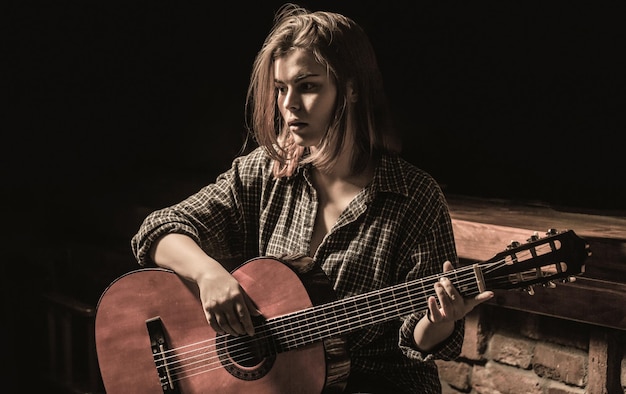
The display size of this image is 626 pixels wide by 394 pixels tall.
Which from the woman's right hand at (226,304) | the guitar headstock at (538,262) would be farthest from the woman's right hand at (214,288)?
the guitar headstock at (538,262)

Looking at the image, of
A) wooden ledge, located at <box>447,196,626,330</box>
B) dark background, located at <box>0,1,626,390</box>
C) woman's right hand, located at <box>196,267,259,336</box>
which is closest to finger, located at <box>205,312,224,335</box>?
woman's right hand, located at <box>196,267,259,336</box>

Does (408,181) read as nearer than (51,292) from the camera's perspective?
Yes

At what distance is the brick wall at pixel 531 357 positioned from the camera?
2.30 meters

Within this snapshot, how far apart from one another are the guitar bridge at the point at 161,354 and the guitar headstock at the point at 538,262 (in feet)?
2.60

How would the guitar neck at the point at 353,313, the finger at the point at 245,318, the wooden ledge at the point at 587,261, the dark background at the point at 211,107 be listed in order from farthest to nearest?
the dark background at the point at 211,107
the wooden ledge at the point at 587,261
the finger at the point at 245,318
the guitar neck at the point at 353,313

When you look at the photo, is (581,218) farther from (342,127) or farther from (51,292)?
(51,292)

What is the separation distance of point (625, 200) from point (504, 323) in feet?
2.09

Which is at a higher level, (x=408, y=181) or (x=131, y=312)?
(x=408, y=181)

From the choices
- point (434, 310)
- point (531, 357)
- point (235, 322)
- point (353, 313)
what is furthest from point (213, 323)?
point (531, 357)

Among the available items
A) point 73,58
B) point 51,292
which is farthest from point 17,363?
point 73,58

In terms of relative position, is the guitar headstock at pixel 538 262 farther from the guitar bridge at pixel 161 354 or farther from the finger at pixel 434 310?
the guitar bridge at pixel 161 354

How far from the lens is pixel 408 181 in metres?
1.96

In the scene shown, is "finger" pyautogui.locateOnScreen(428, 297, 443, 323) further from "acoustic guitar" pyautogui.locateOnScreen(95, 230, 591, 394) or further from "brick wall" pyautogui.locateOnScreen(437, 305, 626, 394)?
"brick wall" pyautogui.locateOnScreen(437, 305, 626, 394)

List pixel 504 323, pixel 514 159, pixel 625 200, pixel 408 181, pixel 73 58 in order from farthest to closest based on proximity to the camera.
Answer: pixel 73 58 → pixel 514 159 → pixel 625 200 → pixel 504 323 → pixel 408 181
